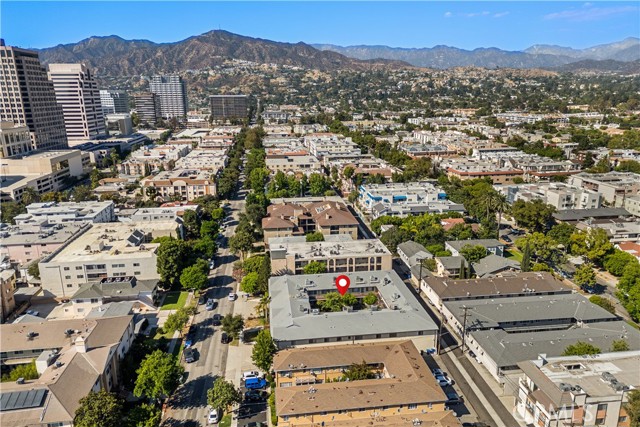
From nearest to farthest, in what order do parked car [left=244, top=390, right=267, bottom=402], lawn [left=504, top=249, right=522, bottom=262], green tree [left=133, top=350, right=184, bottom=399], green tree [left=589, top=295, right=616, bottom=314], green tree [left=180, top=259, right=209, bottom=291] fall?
green tree [left=133, top=350, right=184, bottom=399]
parked car [left=244, top=390, right=267, bottom=402]
green tree [left=589, top=295, right=616, bottom=314]
green tree [left=180, top=259, right=209, bottom=291]
lawn [left=504, top=249, right=522, bottom=262]

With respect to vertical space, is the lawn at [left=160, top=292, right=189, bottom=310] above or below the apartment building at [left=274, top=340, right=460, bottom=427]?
below

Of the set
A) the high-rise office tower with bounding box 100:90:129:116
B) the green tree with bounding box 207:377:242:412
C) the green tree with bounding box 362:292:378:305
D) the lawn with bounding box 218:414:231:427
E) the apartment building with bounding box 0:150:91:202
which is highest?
the high-rise office tower with bounding box 100:90:129:116


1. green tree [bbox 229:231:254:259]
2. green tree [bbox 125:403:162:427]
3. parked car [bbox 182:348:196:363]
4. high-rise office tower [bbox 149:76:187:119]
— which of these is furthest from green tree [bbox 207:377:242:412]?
high-rise office tower [bbox 149:76:187:119]

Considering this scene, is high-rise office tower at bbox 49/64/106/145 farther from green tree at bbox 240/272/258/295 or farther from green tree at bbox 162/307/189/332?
green tree at bbox 162/307/189/332

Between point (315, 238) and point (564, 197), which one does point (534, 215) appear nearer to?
point (564, 197)

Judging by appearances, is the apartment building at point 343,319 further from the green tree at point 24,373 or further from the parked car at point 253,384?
the green tree at point 24,373

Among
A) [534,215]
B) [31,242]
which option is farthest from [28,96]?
[534,215]

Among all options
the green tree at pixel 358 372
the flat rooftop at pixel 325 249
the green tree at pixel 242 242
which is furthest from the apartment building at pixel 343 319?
the green tree at pixel 242 242
